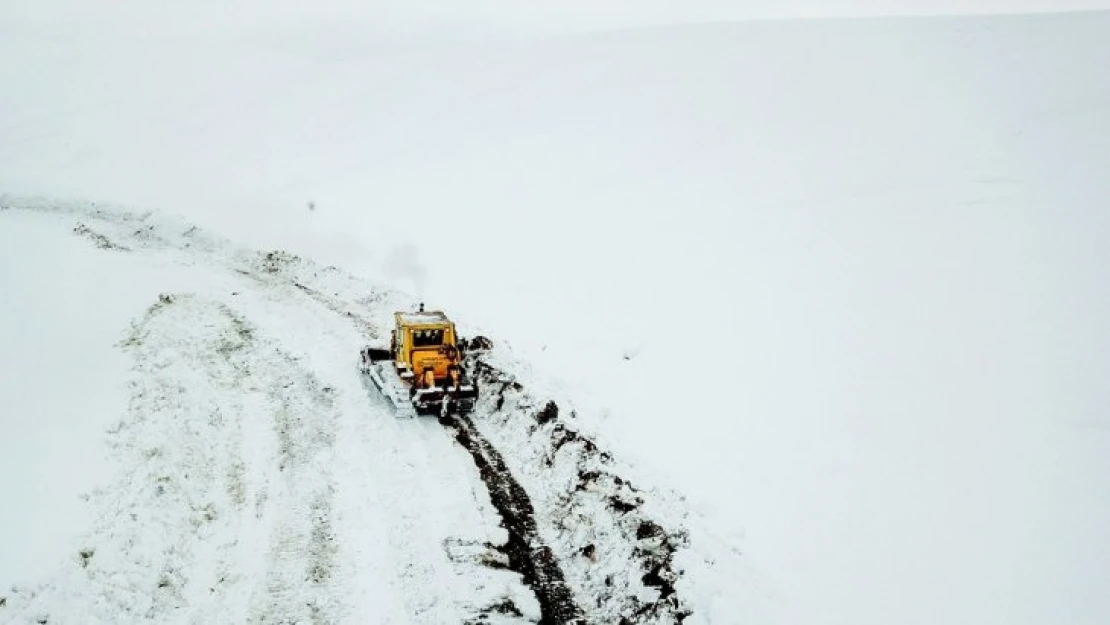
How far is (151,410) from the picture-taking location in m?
14.3

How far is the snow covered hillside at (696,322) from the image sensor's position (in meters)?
10.3

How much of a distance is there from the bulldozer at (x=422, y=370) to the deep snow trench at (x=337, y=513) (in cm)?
50

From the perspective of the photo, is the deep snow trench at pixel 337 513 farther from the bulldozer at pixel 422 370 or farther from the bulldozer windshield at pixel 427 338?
the bulldozer windshield at pixel 427 338

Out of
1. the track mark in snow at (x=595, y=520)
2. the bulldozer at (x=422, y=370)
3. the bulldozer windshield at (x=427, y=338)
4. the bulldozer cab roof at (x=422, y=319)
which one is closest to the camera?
the track mark in snow at (x=595, y=520)

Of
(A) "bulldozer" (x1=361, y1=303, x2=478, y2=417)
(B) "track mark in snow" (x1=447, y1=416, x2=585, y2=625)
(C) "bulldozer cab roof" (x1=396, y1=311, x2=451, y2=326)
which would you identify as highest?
(C) "bulldozer cab roof" (x1=396, y1=311, x2=451, y2=326)

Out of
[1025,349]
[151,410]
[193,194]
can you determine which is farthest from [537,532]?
[193,194]

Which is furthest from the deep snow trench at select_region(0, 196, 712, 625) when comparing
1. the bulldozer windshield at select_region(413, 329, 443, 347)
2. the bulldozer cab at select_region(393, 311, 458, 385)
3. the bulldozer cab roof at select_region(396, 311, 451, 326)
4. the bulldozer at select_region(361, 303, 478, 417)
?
the bulldozer cab roof at select_region(396, 311, 451, 326)

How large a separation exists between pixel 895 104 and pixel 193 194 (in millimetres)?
37625

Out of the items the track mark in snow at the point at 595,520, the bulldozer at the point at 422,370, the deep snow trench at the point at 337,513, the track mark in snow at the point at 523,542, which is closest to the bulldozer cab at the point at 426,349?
the bulldozer at the point at 422,370

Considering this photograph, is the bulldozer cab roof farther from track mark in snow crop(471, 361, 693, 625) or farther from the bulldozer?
track mark in snow crop(471, 361, 693, 625)

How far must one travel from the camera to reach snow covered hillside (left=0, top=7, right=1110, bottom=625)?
10.3m

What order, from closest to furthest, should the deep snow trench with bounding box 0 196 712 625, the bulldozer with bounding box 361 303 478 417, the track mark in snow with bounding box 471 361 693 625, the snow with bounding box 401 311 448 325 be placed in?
the deep snow trench with bounding box 0 196 712 625 < the track mark in snow with bounding box 471 361 693 625 < the bulldozer with bounding box 361 303 478 417 < the snow with bounding box 401 311 448 325

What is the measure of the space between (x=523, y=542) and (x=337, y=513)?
11.4 feet

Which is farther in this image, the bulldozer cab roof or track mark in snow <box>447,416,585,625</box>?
the bulldozer cab roof
